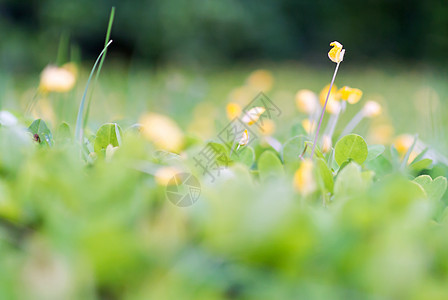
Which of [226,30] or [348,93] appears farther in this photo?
[226,30]

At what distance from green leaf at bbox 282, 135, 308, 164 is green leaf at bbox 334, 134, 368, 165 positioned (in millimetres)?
63

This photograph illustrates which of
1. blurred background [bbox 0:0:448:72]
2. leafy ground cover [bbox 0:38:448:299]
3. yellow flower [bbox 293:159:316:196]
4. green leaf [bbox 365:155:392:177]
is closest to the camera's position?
leafy ground cover [bbox 0:38:448:299]

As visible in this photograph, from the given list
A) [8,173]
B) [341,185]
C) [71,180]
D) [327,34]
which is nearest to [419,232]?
[341,185]

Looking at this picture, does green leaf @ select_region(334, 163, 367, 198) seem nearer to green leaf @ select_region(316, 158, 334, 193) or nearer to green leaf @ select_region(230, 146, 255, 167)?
green leaf @ select_region(316, 158, 334, 193)

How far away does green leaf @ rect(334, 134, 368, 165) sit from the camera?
79 cm

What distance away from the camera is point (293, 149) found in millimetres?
824

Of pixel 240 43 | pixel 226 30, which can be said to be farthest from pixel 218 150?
pixel 240 43

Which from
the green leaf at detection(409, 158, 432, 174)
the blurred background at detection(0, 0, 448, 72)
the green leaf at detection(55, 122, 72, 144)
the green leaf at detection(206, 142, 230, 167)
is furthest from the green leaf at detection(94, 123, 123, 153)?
the blurred background at detection(0, 0, 448, 72)

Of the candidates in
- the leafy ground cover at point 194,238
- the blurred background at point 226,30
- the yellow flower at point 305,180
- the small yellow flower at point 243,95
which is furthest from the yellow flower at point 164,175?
the blurred background at point 226,30

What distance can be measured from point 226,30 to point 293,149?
766cm

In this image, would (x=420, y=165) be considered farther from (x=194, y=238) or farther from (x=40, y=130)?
(x=40, y=130)

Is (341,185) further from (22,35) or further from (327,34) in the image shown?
(327,34)

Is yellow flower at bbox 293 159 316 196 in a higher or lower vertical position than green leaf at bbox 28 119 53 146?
lower

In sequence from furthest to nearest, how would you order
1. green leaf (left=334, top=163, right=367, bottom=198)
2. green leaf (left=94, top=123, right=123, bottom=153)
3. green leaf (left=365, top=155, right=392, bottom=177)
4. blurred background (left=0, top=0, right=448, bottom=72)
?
blurred background (left=0, top=0, right=448, bottom=72)
green leaf (left=365, top=155, right=392, bottom=177)
green leaf (left=94, top=123, right=123, bottom=153)
green leaf (left=334, top=163, right=367, bottom=198)
